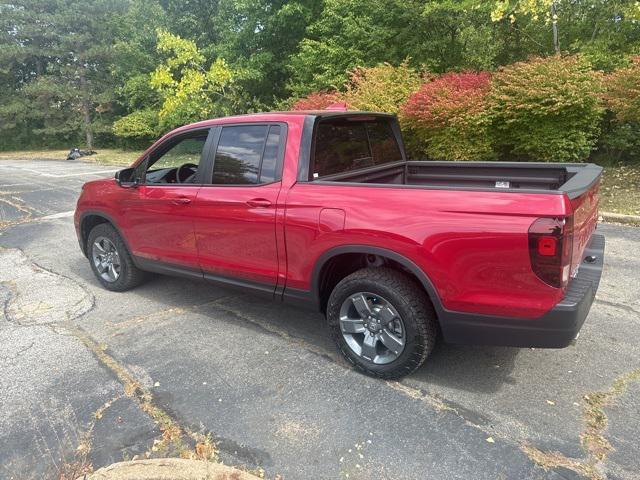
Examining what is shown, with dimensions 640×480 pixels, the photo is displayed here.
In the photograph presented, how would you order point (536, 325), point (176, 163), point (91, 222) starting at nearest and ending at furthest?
point (536, 325)
point (176, 163)
point (91, 222)

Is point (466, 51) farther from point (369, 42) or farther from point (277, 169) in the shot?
point (277, 169)

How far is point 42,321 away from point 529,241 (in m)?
4.13

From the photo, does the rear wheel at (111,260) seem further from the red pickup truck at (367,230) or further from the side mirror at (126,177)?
the side mirror at (126,177)

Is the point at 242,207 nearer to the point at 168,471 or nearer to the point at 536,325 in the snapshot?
the point at 168,471

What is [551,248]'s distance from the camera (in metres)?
2.38

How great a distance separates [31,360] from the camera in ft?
11.8

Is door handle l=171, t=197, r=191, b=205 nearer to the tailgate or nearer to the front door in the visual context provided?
the front door

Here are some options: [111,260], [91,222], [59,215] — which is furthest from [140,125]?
[111,260]

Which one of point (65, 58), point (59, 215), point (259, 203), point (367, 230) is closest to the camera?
point (367, 230)

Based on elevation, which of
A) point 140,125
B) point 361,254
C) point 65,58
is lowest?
point 361,254

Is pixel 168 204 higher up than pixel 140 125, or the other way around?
pixel 140 125

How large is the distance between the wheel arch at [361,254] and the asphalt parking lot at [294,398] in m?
0.53

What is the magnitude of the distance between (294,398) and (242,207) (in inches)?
56.5

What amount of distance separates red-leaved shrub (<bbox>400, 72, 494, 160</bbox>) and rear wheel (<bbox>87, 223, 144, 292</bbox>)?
6647 mm
